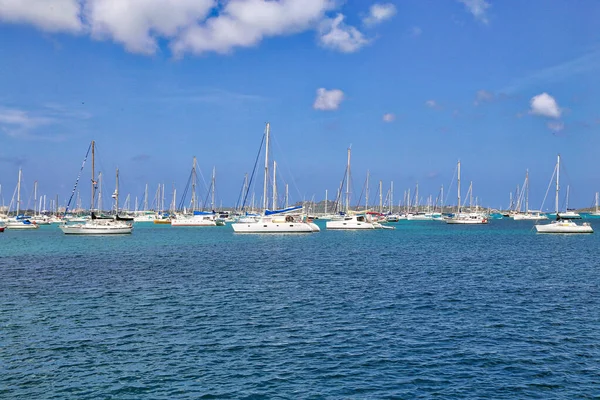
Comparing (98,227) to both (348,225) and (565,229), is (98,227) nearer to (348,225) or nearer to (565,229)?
(348,225)

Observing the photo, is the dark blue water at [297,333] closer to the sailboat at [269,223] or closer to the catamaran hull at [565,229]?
the sailboat at [269,223]

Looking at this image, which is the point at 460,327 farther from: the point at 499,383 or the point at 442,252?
the point at 442,252

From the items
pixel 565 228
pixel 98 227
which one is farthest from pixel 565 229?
pixel 98 227

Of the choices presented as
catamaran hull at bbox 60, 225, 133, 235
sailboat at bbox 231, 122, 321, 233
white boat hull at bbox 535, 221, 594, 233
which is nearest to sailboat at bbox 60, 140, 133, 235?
catamaran hull at bbox 60, 225, 133, 235

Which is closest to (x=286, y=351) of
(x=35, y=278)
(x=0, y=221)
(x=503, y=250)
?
(x=35, y=278)

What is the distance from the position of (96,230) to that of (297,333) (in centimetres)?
7763

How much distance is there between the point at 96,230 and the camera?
92.4 meters

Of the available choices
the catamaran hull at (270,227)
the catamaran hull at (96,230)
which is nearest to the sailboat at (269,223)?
the catamaran hull at (270,227)

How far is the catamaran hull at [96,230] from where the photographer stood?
92.6 meters

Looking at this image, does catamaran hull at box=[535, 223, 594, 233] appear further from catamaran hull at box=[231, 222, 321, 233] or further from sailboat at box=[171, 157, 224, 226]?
sailboat at box=[171, 157, 224, 226]

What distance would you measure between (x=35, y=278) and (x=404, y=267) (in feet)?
97.5

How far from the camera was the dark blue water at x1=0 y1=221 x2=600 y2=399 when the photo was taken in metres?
16.9

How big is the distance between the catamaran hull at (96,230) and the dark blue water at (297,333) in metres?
49.1

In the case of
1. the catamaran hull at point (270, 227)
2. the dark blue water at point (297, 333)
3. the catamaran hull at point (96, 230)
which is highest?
the catamaran hull at point (270, 227)
